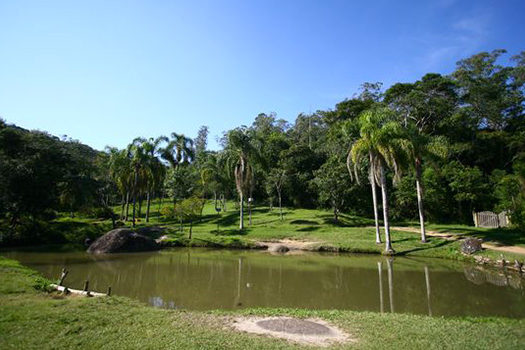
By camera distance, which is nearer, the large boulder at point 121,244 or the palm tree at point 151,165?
the large boulder at point 121,244

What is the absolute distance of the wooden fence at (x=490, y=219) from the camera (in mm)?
33125

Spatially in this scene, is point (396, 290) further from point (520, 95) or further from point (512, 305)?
point (520, 95)

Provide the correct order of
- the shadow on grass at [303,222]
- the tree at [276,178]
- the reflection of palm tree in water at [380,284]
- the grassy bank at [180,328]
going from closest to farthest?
the grassy bank at [180,328] < the reflection of palm tree in water at [380,284] < the shadow on grass at [303,222] < the tree at [276,178]

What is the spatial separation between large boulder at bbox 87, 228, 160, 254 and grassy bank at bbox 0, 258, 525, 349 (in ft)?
55.9

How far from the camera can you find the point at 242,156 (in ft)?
123

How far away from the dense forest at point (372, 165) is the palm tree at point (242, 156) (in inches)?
4.7

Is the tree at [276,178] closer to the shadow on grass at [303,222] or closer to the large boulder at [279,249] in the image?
the shadow on grass at [303,222]

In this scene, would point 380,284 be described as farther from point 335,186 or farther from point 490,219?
point 490,219

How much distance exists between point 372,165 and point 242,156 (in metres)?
15.5

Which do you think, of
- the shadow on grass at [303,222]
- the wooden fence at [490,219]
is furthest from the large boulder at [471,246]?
the shadow on grass at [303,222]

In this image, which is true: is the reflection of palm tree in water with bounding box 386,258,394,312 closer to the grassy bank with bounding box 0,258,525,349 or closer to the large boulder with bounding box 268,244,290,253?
the grassy bank with bounding box 0,258,525,349

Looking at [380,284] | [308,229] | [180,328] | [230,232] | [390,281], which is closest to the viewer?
[180,328]

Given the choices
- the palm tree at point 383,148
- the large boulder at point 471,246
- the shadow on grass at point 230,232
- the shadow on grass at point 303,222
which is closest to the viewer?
the large boulder at point 471,246

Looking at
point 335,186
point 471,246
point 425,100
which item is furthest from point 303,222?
point 425,100
